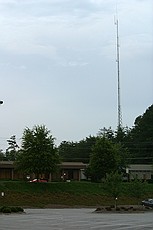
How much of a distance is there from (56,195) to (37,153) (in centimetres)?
662

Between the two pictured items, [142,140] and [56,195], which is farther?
[142,140]

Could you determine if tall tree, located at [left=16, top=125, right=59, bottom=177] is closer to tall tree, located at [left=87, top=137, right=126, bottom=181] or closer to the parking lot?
tall tree, located at [left=87, top=137, right=126, bottom=181]

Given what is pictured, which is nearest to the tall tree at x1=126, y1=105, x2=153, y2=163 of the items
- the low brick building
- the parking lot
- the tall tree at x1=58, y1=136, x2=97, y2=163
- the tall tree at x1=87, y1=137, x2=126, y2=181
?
the tall tree at x1=58, y1=136, x2=97, y2=163

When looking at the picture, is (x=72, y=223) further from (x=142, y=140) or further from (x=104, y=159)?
(x=142, y=140)

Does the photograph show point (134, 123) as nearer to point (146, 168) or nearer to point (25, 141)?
point (146, 168)

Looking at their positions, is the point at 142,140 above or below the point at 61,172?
above

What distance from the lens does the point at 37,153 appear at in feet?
220

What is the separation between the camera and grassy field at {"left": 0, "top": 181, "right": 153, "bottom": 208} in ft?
191

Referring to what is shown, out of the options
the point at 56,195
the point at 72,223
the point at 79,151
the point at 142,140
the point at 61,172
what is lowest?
the point at 72,223

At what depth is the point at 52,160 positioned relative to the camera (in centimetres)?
6738

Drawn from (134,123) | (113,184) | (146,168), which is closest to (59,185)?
(113,184)

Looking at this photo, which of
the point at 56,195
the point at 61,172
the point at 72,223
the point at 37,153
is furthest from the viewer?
the point at 61,172

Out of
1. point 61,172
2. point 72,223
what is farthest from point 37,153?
point 72,223

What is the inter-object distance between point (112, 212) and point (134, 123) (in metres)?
97.1
